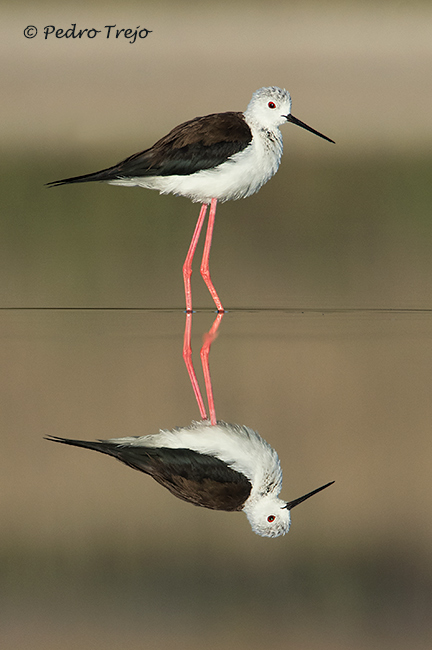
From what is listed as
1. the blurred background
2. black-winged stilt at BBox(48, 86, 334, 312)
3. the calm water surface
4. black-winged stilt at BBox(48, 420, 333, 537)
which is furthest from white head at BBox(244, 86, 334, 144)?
black-winged stilt at BBox(48, 420, 333, 537)

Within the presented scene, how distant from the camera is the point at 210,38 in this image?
9.28 m

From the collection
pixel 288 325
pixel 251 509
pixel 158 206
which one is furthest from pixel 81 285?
pixel 251 509

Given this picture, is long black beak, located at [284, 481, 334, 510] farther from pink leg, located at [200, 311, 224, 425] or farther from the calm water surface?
pink leg, located at [200, 311, 224, 425]

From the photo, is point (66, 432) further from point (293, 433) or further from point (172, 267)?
point (172, 267)

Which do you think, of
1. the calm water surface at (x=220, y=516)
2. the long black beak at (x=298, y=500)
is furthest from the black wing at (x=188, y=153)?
the long black beak at (x=298, y=500)

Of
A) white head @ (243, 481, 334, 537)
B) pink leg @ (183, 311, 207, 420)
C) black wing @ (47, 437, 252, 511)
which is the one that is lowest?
white head @ (243, 481, 334, 537)

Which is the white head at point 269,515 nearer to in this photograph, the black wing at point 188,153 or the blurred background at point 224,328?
the blurred background at point 224,328

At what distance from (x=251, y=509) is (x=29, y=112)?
791cm

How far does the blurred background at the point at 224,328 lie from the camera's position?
1.43 m

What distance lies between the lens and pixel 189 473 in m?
1.96

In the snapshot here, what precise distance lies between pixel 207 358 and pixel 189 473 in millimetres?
1425

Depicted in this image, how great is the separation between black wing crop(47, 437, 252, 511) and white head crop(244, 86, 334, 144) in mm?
2661

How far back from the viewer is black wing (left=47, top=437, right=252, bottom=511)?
6.12ft

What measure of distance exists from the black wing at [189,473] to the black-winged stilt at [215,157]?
222 cm
